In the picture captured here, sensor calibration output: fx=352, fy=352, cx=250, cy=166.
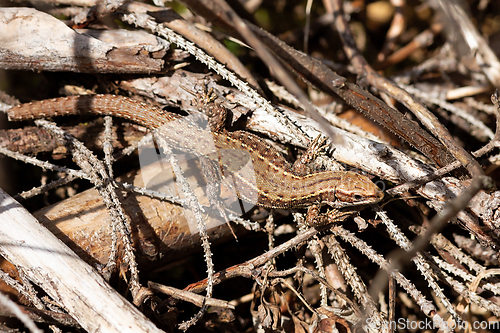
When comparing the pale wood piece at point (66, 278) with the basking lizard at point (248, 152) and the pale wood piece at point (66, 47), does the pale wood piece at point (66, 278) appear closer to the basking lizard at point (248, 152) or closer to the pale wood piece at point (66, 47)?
the basking lizard at point (248, 152)

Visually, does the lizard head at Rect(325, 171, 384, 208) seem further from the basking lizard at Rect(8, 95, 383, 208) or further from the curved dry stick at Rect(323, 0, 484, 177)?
the curved dry stick at Rect(323, 0, 484, 177)

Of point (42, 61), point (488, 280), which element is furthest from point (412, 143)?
point (42, 61)

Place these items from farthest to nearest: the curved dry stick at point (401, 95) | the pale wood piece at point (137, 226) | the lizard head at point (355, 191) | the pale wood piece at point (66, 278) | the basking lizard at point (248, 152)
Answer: the basking lizard at point (248, 152)
the lizard head at point (355, 191)
the pale wood piece at point (137, 226)
the curved dry stick at point (401, 95)
the pale wood piece at point (66, 278)

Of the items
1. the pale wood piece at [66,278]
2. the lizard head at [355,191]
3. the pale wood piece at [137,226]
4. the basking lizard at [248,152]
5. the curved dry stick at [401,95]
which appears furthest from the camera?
the basking lizard at [248,152]

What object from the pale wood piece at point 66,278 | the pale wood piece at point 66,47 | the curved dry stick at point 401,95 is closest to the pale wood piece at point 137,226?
the pale wood piece at point 66,278

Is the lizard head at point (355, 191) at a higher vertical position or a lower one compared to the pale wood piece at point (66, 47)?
lower

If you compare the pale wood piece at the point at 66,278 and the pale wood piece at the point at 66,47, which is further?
the pale wood piece at the point at 66,47

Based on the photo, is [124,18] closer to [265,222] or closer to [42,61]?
[42,61]

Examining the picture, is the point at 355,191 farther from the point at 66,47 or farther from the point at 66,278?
the point at 66,47
